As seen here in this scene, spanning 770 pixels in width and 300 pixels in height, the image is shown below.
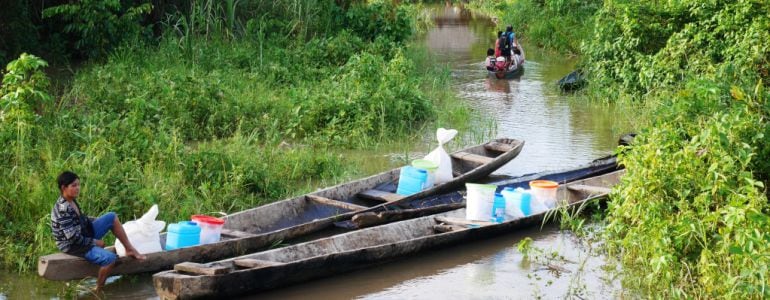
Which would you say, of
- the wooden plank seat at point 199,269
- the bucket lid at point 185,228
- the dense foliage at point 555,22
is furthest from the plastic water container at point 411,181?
the dense foliage at point 555,22

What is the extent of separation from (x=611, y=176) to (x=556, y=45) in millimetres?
11743

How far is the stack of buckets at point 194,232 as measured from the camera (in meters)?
7.05

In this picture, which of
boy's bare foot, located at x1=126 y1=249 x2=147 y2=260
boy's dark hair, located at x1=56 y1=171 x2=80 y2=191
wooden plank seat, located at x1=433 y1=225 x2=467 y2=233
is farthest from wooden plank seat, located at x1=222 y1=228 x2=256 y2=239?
wooden plank seat, located at x1=433 y1=225 x2=467 y2=233

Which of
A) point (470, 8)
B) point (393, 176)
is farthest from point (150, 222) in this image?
point (470, 8)

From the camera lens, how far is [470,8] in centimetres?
3284

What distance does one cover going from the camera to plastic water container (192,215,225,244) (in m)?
7.14

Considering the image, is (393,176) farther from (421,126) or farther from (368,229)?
(421,126)

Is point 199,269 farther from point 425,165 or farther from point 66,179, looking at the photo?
point 425,165

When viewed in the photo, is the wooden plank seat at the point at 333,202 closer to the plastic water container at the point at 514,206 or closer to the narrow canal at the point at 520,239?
the narrow canal at the point at 520,239

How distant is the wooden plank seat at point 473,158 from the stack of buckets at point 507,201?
1156 millimetres

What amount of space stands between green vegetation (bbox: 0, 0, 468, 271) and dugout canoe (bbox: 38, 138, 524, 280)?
570mm

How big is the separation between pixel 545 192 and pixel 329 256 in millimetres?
2519

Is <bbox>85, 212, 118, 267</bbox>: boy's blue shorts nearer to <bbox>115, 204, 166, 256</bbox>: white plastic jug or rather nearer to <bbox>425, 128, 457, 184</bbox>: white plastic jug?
<bbox>115, 204, 166, 256</bbox>: white plastic jug

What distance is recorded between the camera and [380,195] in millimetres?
8789
